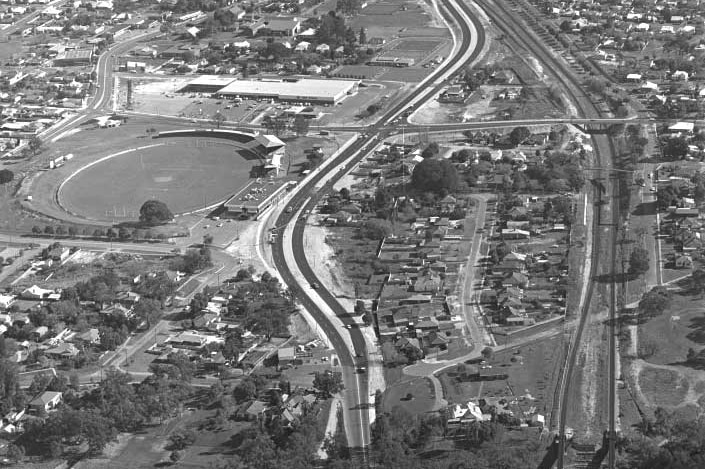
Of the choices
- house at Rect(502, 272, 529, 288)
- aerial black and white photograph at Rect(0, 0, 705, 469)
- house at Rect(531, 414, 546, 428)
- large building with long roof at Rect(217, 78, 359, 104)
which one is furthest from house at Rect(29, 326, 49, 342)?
large building with long roof at Rect(217, 78, 359, 104)

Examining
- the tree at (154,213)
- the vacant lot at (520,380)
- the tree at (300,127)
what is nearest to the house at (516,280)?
the vacant lot at (520,380)

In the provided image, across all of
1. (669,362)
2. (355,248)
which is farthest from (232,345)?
(669,362)

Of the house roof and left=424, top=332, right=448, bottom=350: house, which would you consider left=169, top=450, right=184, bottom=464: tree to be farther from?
left=424, top=332, right=448, bottom=350: house

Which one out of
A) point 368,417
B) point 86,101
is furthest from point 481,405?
point 86,101

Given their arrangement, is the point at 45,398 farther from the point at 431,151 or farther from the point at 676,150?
the point at 676,150

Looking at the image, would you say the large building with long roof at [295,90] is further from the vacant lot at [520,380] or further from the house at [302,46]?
the vacant lot at [520,380]
